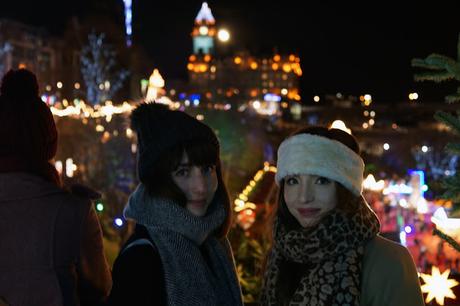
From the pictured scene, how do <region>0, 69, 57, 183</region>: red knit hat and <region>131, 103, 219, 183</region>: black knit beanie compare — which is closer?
<region>131, 103, 219, 183</region>: black knit beanie

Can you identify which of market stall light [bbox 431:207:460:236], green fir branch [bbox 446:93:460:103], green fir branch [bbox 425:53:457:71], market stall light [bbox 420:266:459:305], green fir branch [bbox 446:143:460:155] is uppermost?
green fir branch [bbox 425:53:457:71]

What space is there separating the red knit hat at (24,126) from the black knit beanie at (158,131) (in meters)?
0.45

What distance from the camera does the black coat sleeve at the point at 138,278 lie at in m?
2.17

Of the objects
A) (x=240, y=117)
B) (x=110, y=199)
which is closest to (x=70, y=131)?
(x=110, y=199)

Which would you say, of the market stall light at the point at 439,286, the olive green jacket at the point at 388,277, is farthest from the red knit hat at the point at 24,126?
the market stall light at the point at 439,286

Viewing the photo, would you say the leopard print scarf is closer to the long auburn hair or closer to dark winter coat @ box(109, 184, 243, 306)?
the long auburn hair

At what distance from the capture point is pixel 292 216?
8.76ft

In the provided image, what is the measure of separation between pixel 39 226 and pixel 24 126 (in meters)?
0.46

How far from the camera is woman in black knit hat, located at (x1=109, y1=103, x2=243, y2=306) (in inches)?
88.5

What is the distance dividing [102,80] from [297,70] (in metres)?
83.0

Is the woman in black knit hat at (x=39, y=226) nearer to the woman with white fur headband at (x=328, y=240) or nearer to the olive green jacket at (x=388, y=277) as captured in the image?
the woman with white fur headband at (x=328, y=240)

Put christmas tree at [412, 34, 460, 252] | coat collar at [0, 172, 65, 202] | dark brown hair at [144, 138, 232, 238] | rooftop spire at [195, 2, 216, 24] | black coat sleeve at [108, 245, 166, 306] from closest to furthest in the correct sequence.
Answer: black coat sleeve at [108, 245, 166, 306]
dark brown hair at [144, 138, 232, 238]
coat collar at [0, 172, 65, 202]
christmas tree at [412, 34, 460, 252]
rooftop spire at [195, 2, 216, 24]

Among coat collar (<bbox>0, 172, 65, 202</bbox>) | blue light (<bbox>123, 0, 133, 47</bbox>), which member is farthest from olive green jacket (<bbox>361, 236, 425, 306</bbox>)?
blue light (<bbox>123, 0, 133, 47</bbox>)

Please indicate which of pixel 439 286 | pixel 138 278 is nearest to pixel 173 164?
pixel 138 278
